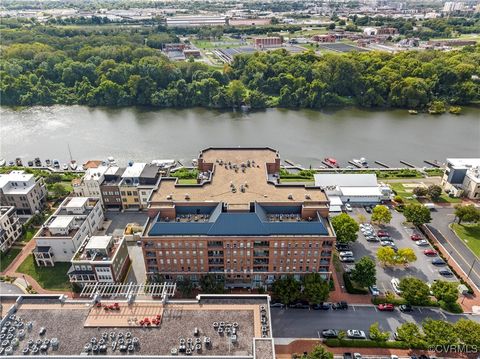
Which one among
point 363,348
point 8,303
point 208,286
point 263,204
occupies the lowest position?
point 363,348

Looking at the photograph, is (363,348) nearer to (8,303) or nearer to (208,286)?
(208,286)

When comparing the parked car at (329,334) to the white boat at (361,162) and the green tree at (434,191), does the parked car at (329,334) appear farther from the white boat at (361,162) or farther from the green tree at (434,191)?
the white boat at (361,162)

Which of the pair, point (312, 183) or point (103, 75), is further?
point (103, 75)

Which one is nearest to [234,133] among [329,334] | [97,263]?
[97,263]

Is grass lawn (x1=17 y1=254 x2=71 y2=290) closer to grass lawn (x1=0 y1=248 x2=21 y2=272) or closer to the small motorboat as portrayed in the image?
grass lawn (x1=0 y1=248 x2=21 y2=272)

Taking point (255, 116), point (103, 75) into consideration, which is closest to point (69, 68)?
point (103, 75)

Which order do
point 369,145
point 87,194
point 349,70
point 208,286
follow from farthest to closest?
point 349,70 → point 369,145 → point 87,194 → point 208,286
